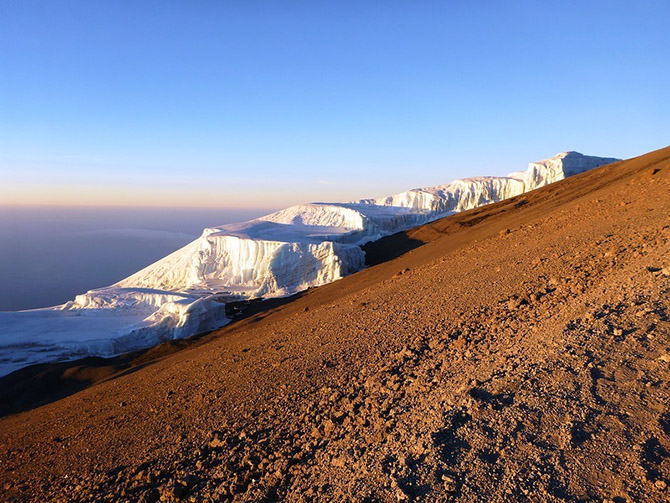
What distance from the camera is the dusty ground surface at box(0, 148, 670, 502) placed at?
114 inches

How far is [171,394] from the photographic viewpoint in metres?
6.57

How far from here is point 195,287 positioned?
26266 mm

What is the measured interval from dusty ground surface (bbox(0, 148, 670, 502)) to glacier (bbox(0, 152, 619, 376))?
10.9m

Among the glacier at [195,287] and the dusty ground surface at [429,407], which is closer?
the dusty ground surface at [429,407]

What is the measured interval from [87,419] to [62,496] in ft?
8.85

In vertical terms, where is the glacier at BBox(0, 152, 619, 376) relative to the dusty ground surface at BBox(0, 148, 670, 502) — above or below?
below

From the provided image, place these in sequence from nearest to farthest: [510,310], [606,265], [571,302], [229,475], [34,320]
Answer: [229,475] → [571,302] → [510,310] → [606,265] → [34,320]

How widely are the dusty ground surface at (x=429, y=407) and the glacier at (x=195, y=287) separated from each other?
10.9m

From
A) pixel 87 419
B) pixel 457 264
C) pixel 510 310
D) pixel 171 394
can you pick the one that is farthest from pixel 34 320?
pixel 510 310

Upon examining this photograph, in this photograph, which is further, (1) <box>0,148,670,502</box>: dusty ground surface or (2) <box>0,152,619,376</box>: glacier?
(2) <box>0,152,619,376</box>: glacier

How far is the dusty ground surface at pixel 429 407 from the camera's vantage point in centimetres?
288

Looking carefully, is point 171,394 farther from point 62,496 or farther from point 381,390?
point 381,390

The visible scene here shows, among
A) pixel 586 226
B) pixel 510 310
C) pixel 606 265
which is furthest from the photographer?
pixel 586 226

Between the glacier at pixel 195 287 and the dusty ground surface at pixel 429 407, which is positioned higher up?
the dusty ground surface at pixel 429 407
